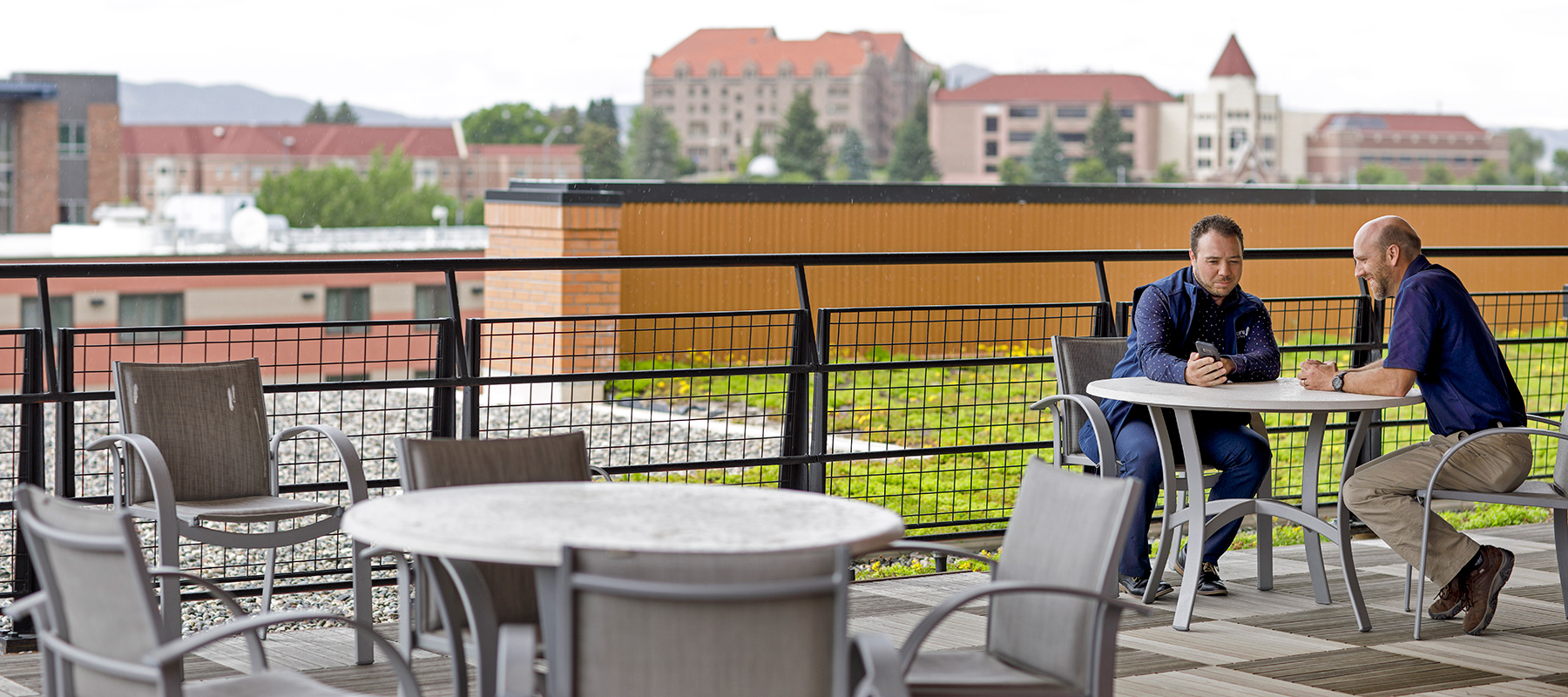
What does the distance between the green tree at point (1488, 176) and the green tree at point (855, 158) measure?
46.8m

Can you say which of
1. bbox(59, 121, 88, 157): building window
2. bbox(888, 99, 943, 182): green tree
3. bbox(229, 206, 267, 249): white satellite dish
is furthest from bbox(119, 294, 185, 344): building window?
bbox(888, 99, 943, 182): green tree

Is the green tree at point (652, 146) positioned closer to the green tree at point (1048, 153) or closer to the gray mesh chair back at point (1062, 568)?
the green tree at point (1048, 153)

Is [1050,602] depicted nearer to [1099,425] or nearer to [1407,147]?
[1099,425]

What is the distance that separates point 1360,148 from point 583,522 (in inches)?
5696

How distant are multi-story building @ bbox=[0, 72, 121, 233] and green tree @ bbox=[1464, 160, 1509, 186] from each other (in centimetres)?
9564

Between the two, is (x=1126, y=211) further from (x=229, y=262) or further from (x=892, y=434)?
(x=229, y=262)

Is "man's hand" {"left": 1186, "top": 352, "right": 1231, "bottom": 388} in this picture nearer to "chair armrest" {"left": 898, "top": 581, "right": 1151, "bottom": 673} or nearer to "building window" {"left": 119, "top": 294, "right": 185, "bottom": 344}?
"chair armrest" {"left": 898, "top": 581, "right": 1151, "bottom": 673}

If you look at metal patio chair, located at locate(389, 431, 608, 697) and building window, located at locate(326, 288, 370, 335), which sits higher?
metal patio chair, located at locate(389, 431, 608, 697)

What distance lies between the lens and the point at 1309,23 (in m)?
96.6


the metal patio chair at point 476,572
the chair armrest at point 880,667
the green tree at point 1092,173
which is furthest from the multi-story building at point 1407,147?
the chair armrest at point 880,667

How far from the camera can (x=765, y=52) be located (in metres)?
129

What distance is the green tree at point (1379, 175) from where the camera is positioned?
12206 cm

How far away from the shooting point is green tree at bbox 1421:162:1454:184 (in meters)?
123

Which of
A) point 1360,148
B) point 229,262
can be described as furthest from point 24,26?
point 1360,148
